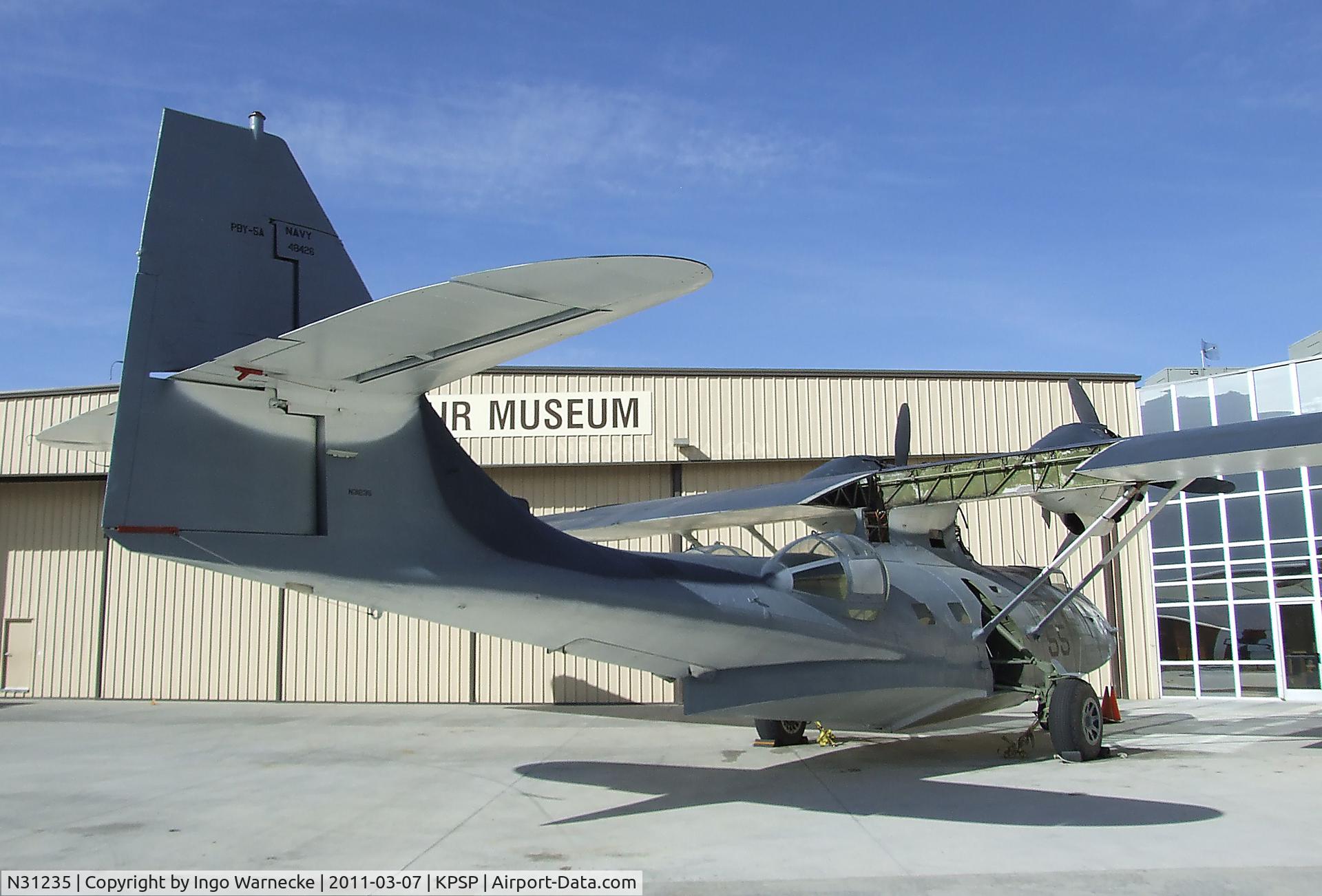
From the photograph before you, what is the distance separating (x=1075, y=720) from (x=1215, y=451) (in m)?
3.80

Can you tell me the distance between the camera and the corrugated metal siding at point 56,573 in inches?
905

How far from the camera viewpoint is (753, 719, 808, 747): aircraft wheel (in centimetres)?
1435

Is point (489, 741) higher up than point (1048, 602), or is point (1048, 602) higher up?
point (1048, 602)

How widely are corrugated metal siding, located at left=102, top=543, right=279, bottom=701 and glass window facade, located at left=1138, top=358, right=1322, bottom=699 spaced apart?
65.7 ft

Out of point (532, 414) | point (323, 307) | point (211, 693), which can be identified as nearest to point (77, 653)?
point (211, 693)

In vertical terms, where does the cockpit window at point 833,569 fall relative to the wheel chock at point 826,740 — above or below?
above

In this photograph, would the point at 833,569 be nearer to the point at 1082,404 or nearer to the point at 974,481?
the point at 974,481

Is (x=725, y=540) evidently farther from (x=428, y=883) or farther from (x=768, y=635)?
(x=428, y=883)

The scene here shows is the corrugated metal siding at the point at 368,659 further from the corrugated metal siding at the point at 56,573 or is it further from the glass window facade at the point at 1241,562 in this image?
the glass window facade at the point at 1241,562

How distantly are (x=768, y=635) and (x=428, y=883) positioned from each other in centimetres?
439

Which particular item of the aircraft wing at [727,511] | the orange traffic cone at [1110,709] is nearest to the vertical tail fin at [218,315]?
the aircraft wing at [727,511]

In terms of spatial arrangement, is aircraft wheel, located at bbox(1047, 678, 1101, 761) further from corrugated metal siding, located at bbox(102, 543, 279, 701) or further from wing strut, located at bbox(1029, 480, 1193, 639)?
corrugated metal siding, located at bbox(102, 543, 279, 701)

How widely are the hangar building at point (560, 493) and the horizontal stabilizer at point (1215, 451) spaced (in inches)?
411

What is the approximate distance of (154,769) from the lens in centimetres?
1226
